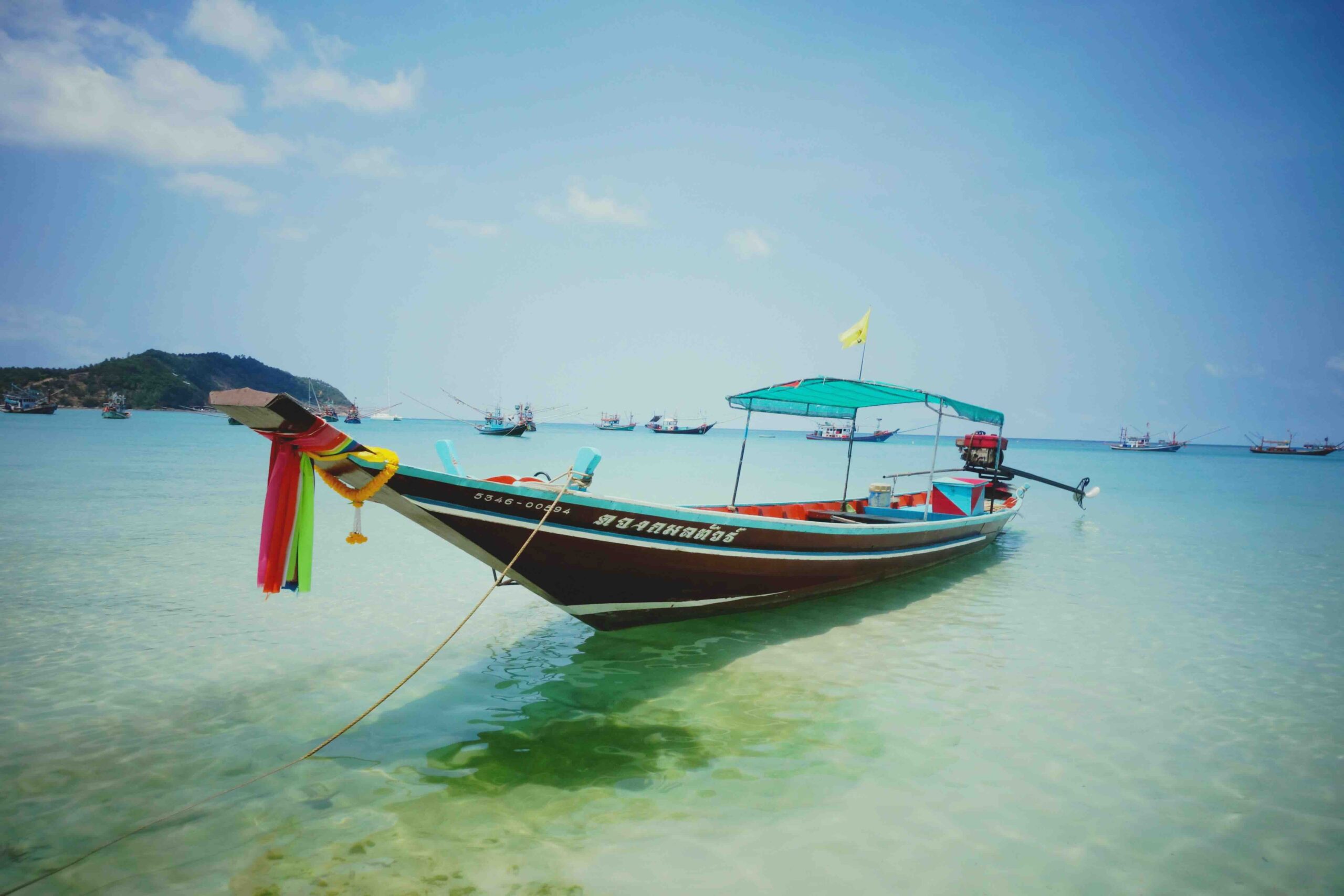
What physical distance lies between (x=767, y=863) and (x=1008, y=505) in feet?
41.8

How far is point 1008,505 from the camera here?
13.8 m

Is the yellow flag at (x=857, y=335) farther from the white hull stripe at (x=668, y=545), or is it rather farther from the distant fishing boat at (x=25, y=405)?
the distant fishing boat at (x=25, y=405)

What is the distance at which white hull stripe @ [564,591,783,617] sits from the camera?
230 inches

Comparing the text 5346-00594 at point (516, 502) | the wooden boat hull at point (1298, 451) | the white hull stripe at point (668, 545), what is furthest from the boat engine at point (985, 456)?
the wooden boat hull at point (1298, 451)

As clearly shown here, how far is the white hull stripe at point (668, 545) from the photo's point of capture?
4551mm

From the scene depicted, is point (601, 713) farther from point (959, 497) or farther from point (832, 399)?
point (959, 497)

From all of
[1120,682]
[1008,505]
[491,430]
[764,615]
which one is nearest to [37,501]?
[764,615]

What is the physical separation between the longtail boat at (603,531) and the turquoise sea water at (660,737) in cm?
61

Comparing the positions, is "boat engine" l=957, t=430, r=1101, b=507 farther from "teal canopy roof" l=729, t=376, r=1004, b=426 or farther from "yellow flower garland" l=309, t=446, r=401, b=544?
"yellow flower garland" l=309, t=446, r=401, b=544

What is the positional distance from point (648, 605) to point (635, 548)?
3.21 ft

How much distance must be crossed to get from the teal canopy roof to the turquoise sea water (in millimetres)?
3014

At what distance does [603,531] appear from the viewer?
5.26m

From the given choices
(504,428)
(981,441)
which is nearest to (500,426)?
(504,428)

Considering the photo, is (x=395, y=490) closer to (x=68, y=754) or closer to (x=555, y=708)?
(x=555, y=708)
